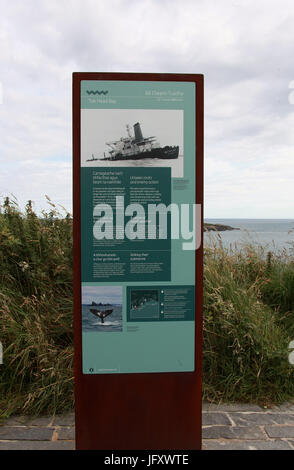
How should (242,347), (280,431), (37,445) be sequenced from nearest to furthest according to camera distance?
(37,445) < (280,431) < (242,347)

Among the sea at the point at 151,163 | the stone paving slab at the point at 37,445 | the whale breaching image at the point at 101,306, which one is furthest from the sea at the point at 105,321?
the stone paving slab at the point at 37,445

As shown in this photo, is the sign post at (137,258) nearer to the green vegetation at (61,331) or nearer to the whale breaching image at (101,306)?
the whale breaching image at (101,306)

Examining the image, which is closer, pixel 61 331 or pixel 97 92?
pixel 97 92

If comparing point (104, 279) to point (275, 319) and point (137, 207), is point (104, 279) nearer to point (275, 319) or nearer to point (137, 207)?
point (137, 207)

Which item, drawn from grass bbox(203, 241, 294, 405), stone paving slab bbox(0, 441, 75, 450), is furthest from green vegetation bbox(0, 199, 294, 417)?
stone paving slab bbox(0, 441, 75, 450)

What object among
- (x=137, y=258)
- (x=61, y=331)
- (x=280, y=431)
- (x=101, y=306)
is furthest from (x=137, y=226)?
(x=280, y=431)

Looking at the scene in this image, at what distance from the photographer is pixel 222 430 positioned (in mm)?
2904

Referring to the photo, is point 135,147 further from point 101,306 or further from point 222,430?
point 222,430

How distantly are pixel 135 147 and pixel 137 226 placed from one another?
0.52m

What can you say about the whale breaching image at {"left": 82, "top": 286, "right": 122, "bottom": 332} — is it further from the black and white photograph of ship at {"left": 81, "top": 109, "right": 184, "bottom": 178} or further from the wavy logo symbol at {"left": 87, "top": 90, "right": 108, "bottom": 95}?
the wavy logo symbol at {"left": 87, "top": 90, "right": 108, "bottom": 95}

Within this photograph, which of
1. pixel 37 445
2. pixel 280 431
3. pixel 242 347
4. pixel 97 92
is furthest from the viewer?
pixel 242 347

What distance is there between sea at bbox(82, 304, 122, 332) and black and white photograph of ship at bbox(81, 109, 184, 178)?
0.96 m

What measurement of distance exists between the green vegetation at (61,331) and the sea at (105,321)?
1.16 metres
